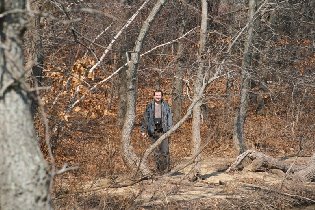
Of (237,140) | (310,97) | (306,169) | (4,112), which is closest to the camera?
(4,112)

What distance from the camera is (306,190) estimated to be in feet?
36.5

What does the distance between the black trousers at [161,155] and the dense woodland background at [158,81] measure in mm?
269

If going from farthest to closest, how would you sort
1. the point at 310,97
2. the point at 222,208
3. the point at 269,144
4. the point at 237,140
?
1. the point at 310,97
2. the point at 269,144
3. the point at 237,140
4. the point at 222,208

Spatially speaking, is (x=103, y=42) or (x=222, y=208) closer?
(x=222, y=208)

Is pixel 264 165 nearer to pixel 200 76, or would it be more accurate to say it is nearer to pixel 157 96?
pixel 200 76

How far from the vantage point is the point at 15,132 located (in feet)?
13.0

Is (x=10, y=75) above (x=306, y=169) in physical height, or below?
above

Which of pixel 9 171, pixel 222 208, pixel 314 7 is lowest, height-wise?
pixel 222 208

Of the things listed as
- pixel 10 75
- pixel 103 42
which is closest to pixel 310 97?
pixel 103 42

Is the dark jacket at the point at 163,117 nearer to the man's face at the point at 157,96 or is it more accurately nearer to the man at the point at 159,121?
the man at the point at 159,121

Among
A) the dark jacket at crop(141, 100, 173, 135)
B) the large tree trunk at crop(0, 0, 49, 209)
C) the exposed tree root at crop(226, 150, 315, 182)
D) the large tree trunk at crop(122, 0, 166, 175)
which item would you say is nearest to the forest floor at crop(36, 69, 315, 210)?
the exposed tree root at crop(226, 150, 315, 182)

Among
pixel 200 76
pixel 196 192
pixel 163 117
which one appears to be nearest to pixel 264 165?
pixel 196 192

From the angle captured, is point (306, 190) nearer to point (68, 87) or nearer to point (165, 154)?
point (165, 154)

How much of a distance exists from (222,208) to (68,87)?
Answer: 143 inches
